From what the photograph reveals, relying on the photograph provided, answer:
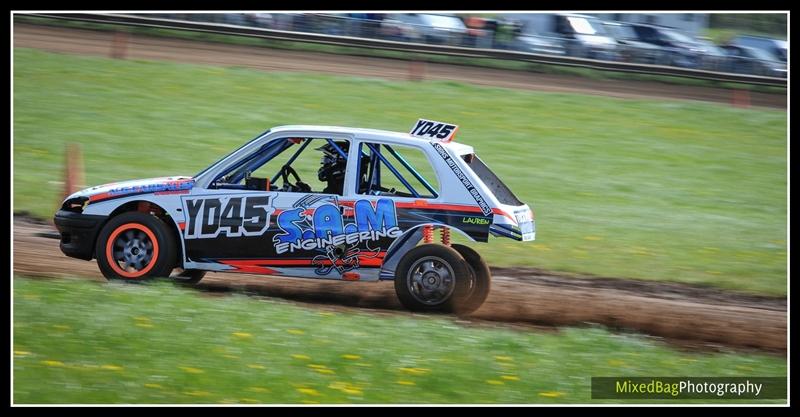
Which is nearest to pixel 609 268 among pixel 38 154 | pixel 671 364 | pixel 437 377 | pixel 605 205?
pixel 605 205

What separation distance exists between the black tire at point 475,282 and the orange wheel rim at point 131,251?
3.07 m

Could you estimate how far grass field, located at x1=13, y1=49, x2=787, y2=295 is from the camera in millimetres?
14422

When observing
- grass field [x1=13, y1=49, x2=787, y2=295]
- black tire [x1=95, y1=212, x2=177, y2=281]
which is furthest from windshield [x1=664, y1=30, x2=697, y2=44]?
black tire [x1=95, y1=212, x2=177, y2=281]

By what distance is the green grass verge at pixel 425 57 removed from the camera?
2469 centimetres

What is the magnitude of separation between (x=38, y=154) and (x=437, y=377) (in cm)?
1150

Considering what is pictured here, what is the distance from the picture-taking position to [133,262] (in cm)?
999

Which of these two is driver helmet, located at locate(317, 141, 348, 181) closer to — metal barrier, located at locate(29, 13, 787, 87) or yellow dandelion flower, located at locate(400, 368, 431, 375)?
yellow dandelion flower, located at locate(400, 368, 431, 375)

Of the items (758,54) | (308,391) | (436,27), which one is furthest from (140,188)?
(758,54)

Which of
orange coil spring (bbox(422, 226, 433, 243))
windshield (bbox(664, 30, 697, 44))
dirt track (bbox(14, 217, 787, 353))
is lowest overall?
dirt track (bbox(14, 217, 787, 353))

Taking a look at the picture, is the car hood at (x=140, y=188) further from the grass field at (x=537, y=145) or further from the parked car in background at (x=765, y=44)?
the parked car in background at (x=765, y=44)

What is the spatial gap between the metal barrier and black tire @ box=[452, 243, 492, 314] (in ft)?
49.2

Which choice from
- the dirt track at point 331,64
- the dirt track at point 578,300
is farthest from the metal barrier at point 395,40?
the dirt track at point 578,300

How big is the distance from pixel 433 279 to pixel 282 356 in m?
2.03
